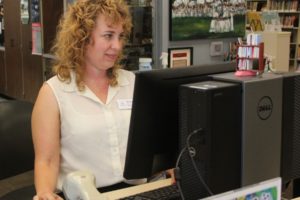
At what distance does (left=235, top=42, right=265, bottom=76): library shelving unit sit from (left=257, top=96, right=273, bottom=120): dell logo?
0.30ft

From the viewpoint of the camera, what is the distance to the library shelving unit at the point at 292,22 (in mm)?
8973

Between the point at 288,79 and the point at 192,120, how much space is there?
0.33 meters

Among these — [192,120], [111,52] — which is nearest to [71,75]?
[111,52]

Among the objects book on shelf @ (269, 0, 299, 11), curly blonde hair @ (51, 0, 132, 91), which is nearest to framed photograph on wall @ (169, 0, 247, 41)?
curly blonde hair @ (51, 0, 132, 91)

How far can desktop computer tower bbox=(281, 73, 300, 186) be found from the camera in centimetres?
134

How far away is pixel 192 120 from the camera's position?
1.21 metres

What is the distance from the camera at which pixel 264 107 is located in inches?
49.9

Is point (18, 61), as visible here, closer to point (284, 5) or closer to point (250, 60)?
point (250, 60)

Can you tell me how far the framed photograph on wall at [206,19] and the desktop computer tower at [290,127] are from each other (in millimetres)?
2152

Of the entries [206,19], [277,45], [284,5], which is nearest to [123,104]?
[206,19]

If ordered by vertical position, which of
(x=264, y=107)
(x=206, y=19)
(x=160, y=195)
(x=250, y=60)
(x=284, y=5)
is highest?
(x=284, y=5)

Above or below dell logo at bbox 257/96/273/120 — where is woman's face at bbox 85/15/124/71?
above

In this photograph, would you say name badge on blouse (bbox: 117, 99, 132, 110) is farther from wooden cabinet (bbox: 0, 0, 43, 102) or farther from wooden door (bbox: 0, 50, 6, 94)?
wooden door (bbox: 0, 50, 6, 94)

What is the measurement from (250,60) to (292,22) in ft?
27.4
